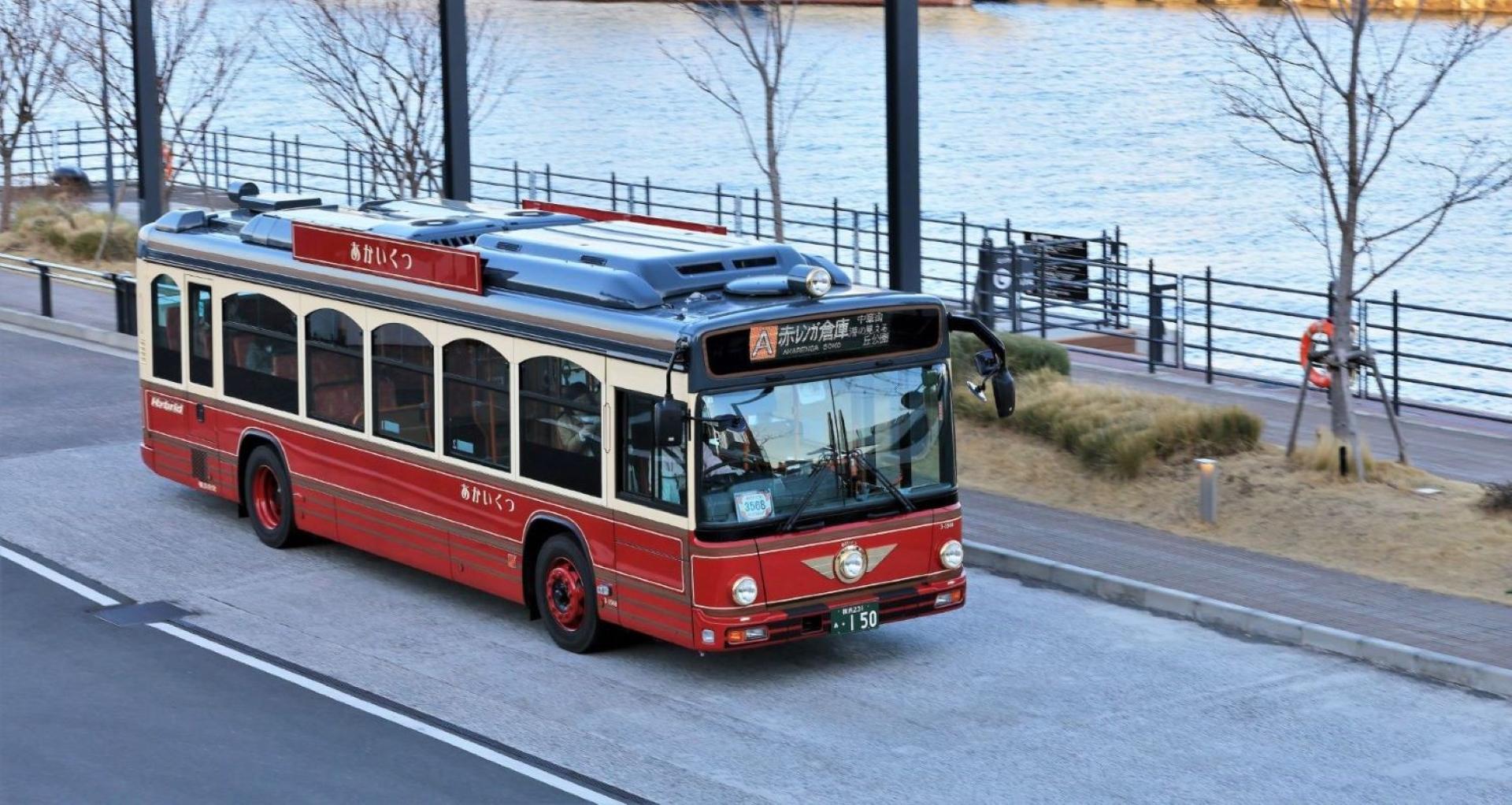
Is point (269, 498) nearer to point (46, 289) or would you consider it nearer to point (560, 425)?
point (560, 425)

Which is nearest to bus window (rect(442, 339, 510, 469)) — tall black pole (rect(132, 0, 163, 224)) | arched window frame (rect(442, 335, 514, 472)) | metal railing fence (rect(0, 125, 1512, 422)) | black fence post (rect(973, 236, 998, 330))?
arched window frame (rect(442, 335, 514, 472))

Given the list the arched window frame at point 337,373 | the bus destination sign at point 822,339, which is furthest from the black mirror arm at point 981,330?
the arched window frame at point 337,373

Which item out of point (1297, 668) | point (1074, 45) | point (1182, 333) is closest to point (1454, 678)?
point (1297, 668)

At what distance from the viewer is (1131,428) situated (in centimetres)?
1755

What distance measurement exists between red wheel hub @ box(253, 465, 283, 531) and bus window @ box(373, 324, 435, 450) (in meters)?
1.95

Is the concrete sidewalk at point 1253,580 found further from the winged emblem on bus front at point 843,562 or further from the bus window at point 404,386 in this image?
the bus window at point 404,386

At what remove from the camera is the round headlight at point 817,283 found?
1207 cm

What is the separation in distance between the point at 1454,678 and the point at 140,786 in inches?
303

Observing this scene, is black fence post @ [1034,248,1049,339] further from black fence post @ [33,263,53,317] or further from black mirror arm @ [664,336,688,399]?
black mirror arm @ [664,336,688,399]

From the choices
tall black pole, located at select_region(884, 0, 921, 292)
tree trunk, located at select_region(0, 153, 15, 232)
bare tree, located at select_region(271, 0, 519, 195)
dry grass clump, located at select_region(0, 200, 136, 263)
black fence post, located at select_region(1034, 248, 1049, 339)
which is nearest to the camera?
tall black pole, located at select_region(884, 0, 921, 292)

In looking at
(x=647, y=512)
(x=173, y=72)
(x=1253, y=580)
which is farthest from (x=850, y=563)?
(x=173, y=72)

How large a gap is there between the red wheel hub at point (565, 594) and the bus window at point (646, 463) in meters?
0.93

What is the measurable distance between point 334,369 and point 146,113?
10876 millimetres

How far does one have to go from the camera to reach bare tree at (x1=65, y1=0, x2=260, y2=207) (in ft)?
132
